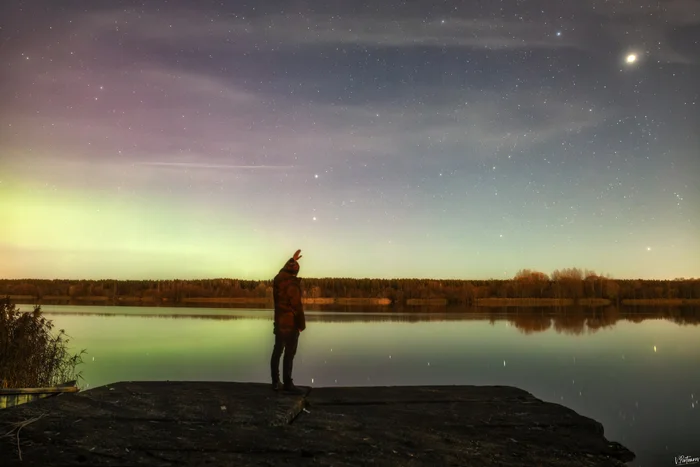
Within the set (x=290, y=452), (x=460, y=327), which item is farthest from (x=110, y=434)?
(x=460, y=327)

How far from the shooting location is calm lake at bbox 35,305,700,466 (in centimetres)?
2055

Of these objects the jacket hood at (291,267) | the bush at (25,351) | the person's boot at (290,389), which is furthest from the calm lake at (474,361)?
the jacket hood at (291,267)

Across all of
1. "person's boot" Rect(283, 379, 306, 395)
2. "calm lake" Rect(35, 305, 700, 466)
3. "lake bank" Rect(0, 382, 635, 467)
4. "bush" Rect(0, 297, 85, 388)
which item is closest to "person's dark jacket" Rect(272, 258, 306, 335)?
"person's boot" Rect(283, 379, 306, 395)

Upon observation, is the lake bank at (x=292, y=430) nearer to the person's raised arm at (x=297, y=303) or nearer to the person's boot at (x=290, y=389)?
the person's boot at (x=290, y=389)

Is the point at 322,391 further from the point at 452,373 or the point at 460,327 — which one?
the point at 460,327

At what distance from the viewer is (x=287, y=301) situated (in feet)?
35.2

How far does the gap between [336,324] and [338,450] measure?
50361 mm

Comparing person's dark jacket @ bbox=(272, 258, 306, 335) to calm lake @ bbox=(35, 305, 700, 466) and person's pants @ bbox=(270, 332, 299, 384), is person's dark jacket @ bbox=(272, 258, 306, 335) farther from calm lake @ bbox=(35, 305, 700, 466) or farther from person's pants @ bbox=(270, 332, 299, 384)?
calm lake @ bbox=(35, 305, 700, 466)

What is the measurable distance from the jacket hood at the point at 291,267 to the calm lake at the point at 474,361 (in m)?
9.68

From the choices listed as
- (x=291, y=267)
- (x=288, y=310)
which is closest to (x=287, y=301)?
(x=288, y=310)

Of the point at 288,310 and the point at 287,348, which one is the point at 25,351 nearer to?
the point at 287,348

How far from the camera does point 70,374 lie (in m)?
22.0

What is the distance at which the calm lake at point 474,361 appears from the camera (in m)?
20.5

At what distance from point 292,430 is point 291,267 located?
328 centimetres
